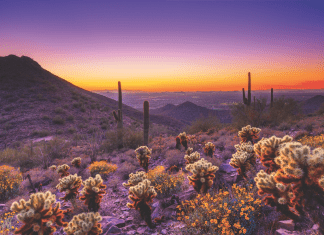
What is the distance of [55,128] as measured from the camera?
2252 cm

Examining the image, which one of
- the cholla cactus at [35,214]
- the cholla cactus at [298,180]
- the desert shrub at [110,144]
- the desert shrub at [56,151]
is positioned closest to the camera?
the cholla cactus at [298,180]

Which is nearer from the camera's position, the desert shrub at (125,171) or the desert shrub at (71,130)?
the desert shrub at (125,171)

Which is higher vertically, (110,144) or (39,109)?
(39,109)

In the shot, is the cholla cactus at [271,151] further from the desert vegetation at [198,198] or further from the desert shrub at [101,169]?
the desert shrub at [101,169]

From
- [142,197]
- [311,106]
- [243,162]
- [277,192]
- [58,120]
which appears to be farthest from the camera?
[311,106]

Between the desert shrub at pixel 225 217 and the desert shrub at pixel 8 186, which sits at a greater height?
the desert shrub at pixel 225 217

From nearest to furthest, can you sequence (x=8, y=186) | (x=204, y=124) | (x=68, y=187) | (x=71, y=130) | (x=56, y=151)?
(x=68, y=187) < (x=8, y=186) < (x=56, y=151) < (x=204, y=124) < (x=71, y=130)

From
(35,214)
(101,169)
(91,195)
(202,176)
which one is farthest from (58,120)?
(202,176)

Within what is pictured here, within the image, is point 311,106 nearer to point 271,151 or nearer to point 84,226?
point 271,151

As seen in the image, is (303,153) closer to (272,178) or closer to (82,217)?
(272,178)

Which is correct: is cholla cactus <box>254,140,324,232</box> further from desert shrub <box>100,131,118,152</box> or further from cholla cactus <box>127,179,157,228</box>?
desert shrub <box>100,131,118,152</box>

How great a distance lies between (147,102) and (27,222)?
11061 mm

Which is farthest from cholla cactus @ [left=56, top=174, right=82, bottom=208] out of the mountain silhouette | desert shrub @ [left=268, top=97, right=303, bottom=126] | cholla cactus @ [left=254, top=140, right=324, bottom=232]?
desert shrub @ [left=268, top=97, right=303, bottom=126]

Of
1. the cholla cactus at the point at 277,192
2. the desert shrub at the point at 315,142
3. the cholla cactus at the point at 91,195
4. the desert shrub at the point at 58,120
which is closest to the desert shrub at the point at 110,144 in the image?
the cholla cactus at the point at 91,195
